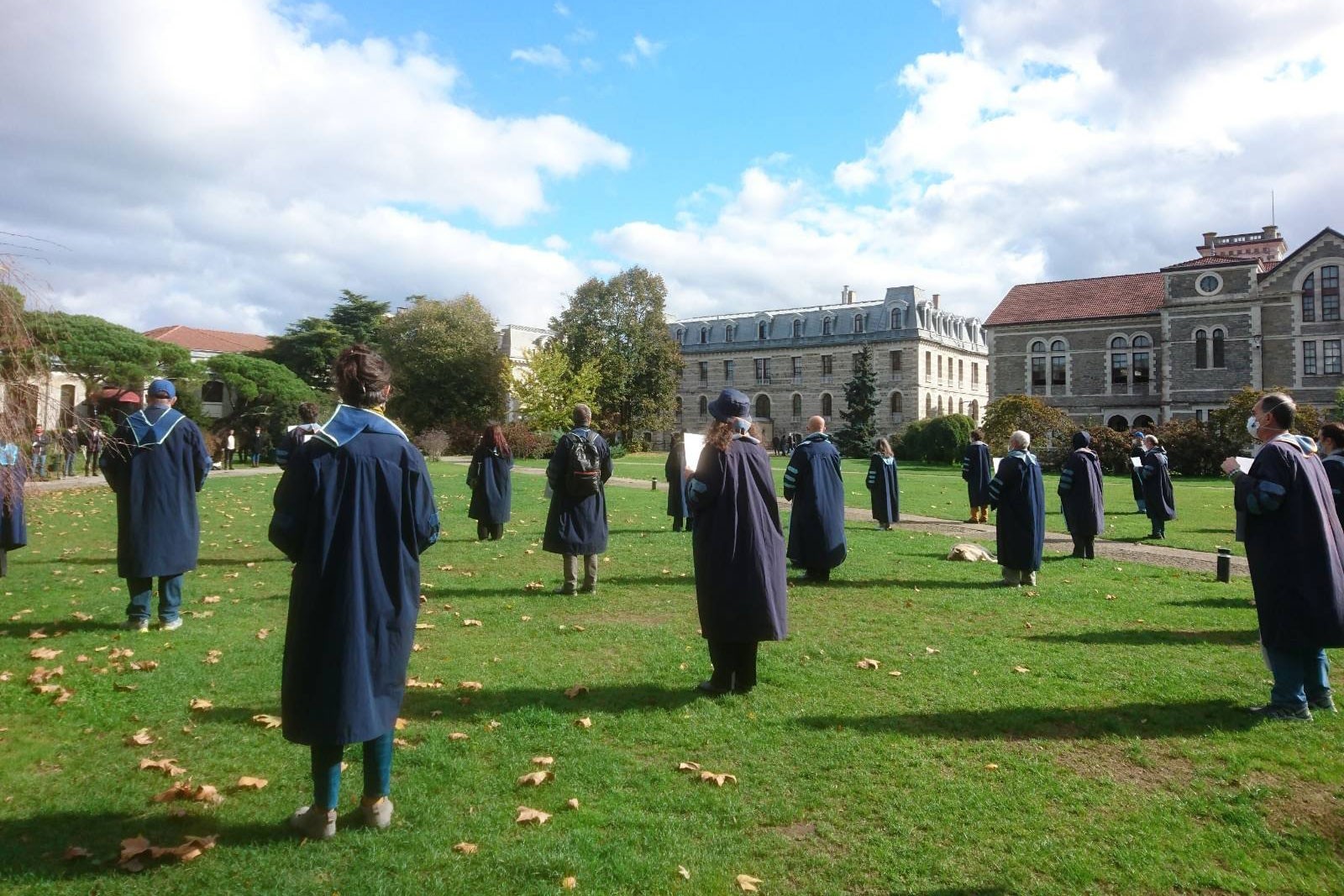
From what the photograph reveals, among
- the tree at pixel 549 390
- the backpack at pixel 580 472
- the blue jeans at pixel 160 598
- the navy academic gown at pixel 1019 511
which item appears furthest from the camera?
the tree at pixel 549 390

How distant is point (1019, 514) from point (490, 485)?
8127 mm

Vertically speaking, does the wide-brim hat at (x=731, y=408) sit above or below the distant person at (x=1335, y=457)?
above

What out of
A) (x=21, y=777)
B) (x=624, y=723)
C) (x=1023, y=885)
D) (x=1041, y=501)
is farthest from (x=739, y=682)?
(x=1041, y=501)

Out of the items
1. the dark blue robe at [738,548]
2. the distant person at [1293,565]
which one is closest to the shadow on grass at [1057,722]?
the distant person at [1293,565]

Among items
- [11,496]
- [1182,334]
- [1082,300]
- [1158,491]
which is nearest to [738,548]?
[11,496]

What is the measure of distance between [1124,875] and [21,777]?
5.55 metres

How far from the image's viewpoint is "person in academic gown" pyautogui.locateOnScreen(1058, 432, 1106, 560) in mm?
13172

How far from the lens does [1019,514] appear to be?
421 inches

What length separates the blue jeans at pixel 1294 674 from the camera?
229 inches

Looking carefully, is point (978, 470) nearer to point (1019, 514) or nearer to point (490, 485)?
point (1019, 514)

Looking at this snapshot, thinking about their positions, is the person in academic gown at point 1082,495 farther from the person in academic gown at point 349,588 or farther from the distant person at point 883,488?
the person in academic gown at point 349,588

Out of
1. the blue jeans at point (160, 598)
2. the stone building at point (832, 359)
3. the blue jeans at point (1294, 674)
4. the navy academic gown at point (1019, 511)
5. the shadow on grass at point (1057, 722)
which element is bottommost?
the shadow on grass at point (1057, 722)

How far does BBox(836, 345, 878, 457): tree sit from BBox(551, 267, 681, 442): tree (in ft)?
42.8

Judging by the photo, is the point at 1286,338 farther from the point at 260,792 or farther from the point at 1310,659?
the point at 260,792
